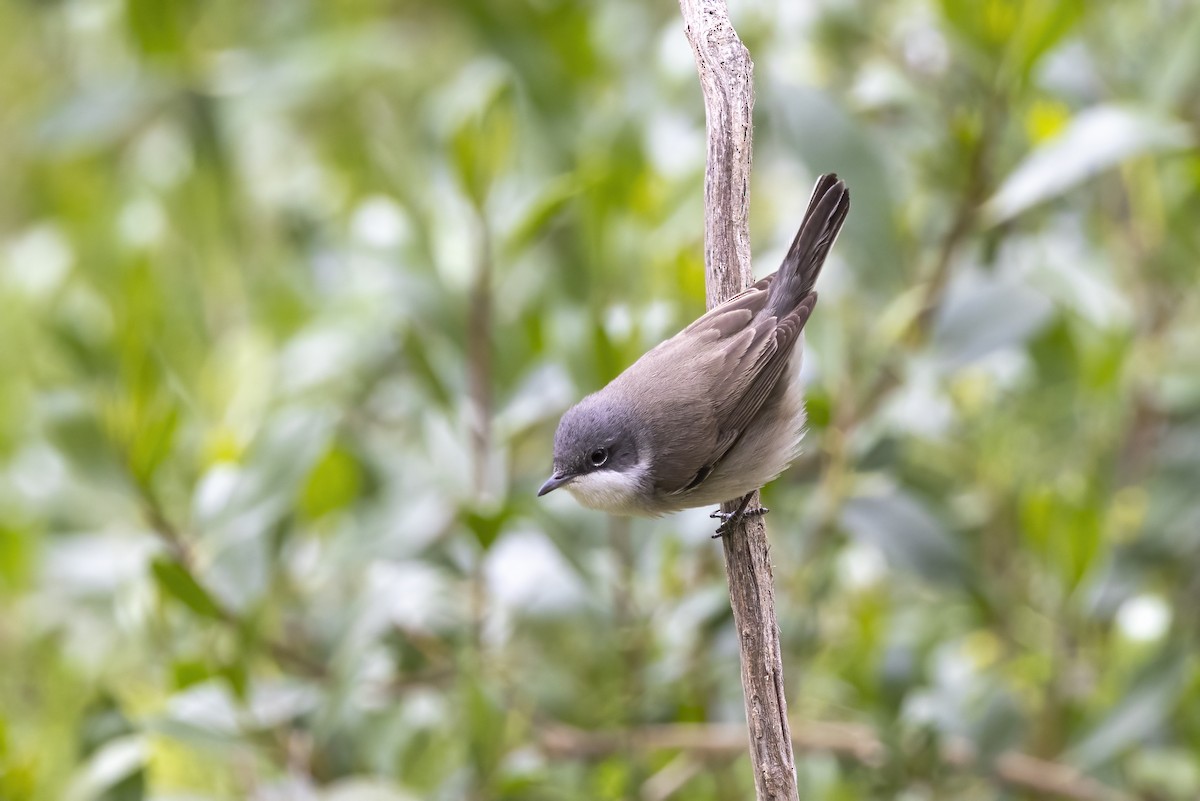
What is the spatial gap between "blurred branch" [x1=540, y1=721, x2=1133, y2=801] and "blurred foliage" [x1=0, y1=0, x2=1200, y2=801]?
0.12ft

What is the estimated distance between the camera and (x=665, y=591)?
3.04 meters

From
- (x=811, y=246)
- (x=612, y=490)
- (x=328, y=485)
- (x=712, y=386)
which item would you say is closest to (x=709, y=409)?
(x=712, y=386)

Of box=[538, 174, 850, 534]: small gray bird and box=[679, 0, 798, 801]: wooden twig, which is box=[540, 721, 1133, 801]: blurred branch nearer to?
box=[538, 174, 850, 534]: small gray bird

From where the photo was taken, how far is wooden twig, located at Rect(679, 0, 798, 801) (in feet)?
6.19

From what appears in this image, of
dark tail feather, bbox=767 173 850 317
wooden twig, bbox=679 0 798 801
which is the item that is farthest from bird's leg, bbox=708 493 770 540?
dark tail feather, bbox=767 173 850 317

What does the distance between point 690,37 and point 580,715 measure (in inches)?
68.4

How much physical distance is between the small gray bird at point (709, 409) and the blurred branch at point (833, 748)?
0.57m

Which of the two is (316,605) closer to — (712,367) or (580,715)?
(580,715)

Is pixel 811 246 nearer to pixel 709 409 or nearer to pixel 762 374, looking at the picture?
pixel 762 374

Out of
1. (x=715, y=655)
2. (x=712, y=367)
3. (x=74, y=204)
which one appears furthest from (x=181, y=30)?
(x=715, y=655)

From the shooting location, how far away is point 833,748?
2855 millimetres

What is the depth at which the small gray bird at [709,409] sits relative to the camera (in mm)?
2709

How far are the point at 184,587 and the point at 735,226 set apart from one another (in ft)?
4.44

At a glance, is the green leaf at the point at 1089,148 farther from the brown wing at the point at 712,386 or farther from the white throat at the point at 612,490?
the white throat at the point at 612,490
